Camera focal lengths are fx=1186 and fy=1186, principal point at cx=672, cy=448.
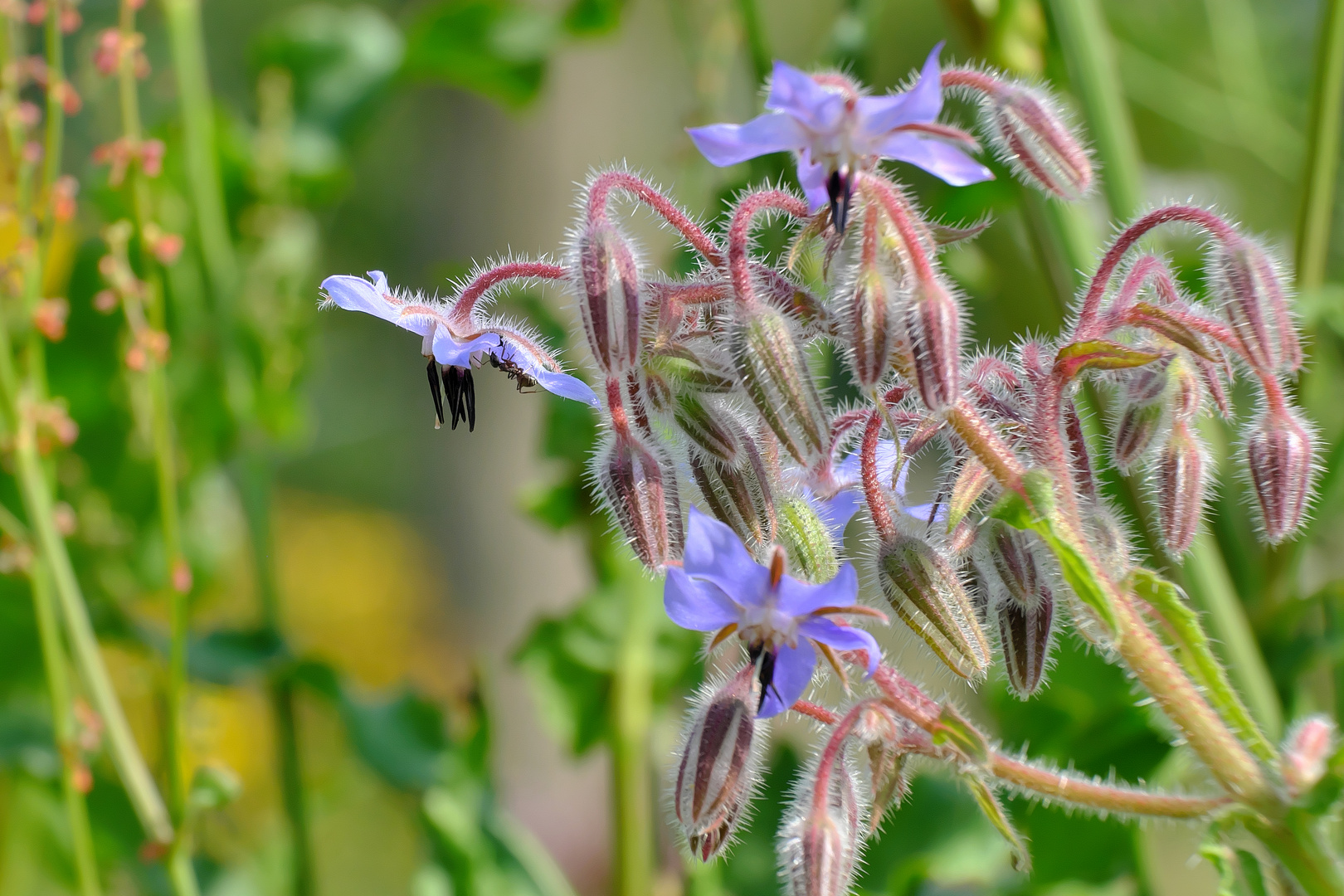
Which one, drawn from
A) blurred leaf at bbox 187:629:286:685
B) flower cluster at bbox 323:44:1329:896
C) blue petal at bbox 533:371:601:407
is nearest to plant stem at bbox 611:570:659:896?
blurred leaf at bbox 187:629:286:685

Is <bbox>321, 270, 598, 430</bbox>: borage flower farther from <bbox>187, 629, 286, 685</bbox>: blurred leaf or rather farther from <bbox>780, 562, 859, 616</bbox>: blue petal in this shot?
<bbox>187, 629, 286, 685</bbox>: blurred leaf

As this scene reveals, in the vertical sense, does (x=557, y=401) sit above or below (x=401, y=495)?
above

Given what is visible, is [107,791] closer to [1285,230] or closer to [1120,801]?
[1120,801]

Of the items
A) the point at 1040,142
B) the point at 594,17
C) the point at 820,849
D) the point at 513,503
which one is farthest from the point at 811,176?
the point at 513,503

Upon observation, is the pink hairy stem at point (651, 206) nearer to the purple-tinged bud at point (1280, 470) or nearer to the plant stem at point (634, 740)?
the purple-tinged bud at point (1280, 470)

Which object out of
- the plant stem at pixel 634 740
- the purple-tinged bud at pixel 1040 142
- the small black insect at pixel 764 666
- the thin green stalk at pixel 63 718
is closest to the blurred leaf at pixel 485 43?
the plant stem at pixel 634 740

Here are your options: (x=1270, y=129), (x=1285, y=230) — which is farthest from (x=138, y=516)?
(x=1285, y=230)

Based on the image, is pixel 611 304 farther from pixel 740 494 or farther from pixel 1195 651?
pixel 1195 651
